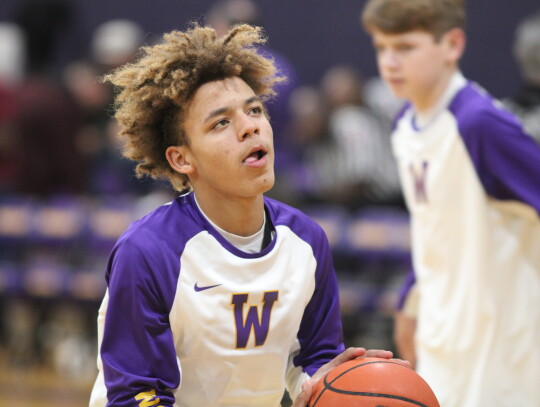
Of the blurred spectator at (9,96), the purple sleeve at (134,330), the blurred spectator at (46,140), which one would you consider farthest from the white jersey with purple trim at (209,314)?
the blurred spectator at (9,96)

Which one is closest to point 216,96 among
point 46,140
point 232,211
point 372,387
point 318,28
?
point 232,211

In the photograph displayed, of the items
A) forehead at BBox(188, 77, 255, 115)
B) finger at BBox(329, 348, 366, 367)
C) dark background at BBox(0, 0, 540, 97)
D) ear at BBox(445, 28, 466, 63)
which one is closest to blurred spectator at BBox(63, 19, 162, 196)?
dark background at BBox(0, 0, 540, 97)

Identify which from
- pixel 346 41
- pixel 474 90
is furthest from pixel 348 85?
pixel 474 90

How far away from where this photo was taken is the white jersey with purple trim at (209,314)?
2.96 meters

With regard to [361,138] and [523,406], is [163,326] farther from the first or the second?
[361,138]

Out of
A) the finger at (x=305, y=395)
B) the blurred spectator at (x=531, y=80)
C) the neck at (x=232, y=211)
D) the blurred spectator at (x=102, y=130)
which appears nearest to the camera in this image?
the finger at (x=305, y=395)

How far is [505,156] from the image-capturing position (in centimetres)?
401

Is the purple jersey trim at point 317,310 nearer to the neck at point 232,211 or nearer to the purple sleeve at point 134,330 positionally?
the neck at point 232,211

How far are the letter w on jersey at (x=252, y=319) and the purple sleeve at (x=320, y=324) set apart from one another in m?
0.22

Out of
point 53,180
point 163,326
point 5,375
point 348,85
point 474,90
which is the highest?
point 474,90

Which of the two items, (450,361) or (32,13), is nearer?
(450,361)

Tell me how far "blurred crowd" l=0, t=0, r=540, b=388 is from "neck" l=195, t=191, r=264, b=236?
4431 mm

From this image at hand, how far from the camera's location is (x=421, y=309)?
4434 mm

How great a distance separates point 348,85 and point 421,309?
4.43m
